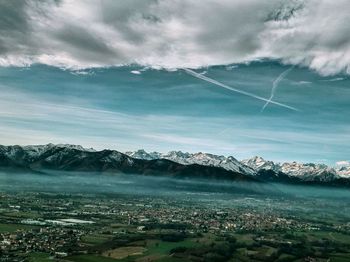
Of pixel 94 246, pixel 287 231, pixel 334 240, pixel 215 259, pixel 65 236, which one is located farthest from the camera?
pixel 287 231

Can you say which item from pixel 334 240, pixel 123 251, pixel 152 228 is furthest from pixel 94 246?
pixel 334 240

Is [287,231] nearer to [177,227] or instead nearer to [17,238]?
[177,227]

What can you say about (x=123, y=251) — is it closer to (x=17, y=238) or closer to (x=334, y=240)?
(x=17, y=238)

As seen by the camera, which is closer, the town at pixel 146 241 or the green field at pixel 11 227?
the town at pixel 146 241

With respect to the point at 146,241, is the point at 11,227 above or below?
below

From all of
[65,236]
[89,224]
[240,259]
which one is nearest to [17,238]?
[65,236]

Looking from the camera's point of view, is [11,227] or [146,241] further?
[11,227]

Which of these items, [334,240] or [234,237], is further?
[334,240]

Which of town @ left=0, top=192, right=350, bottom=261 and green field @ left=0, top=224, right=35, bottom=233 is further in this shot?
green field @ left=0, top=224, right=35, bottom=233

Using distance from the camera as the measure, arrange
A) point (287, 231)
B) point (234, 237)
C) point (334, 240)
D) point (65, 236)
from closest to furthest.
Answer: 1. point (65, 236)
2. point (234, 237)
3. point (334, 240)
4. point (287, 231)
